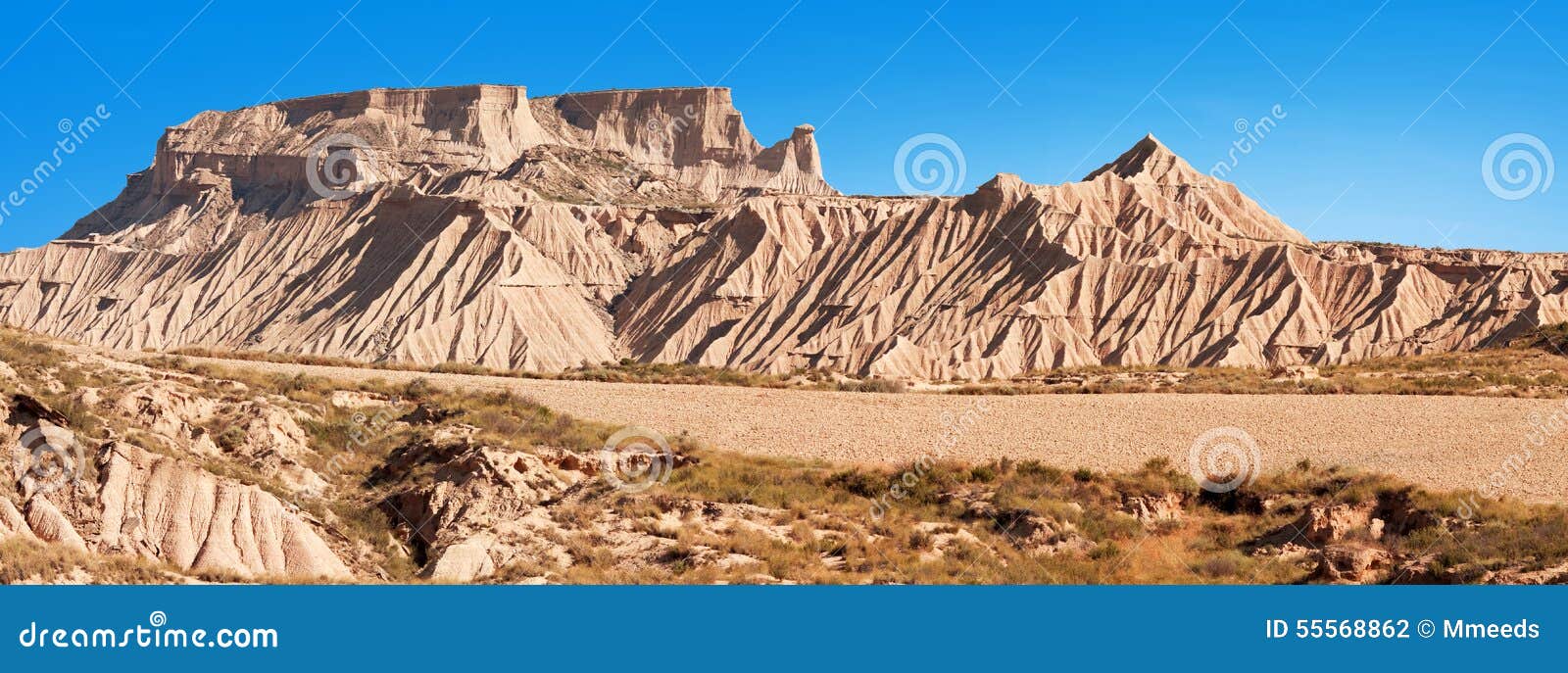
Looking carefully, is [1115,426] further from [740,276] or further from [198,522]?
[740,276]

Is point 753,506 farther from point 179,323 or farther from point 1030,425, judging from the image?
point 179,323

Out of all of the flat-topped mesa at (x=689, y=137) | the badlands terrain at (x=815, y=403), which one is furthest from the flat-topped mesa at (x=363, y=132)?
the badlands terrain at (x=815, y=403)

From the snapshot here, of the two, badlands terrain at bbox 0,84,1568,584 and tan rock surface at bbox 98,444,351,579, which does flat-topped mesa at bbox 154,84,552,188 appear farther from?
tan rock surface at bbox 98,444,351,579

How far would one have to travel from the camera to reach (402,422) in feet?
100

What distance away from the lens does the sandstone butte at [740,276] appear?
7544 cm

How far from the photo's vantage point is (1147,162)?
9656 centimetres

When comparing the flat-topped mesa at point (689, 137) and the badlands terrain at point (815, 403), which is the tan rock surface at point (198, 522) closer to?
the badlands terrain at point (815, 403)

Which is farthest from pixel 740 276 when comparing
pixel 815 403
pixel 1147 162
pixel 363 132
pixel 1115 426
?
pixel 363 132

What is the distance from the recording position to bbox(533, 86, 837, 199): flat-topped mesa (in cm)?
15862

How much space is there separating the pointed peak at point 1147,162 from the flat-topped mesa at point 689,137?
57601 mm

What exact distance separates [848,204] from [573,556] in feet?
269

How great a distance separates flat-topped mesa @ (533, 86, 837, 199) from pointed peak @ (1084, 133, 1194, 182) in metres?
57.6

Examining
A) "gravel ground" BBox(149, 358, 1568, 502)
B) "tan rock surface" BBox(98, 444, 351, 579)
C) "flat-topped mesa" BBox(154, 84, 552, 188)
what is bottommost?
"tan rock surface" BBox(98, 444, 351, 579)

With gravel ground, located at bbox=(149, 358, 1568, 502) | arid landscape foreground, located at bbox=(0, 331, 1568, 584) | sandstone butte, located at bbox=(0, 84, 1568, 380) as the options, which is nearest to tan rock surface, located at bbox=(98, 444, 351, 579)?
arid landscape foreground, located at bbox=(0, 331, 1568, 584)
